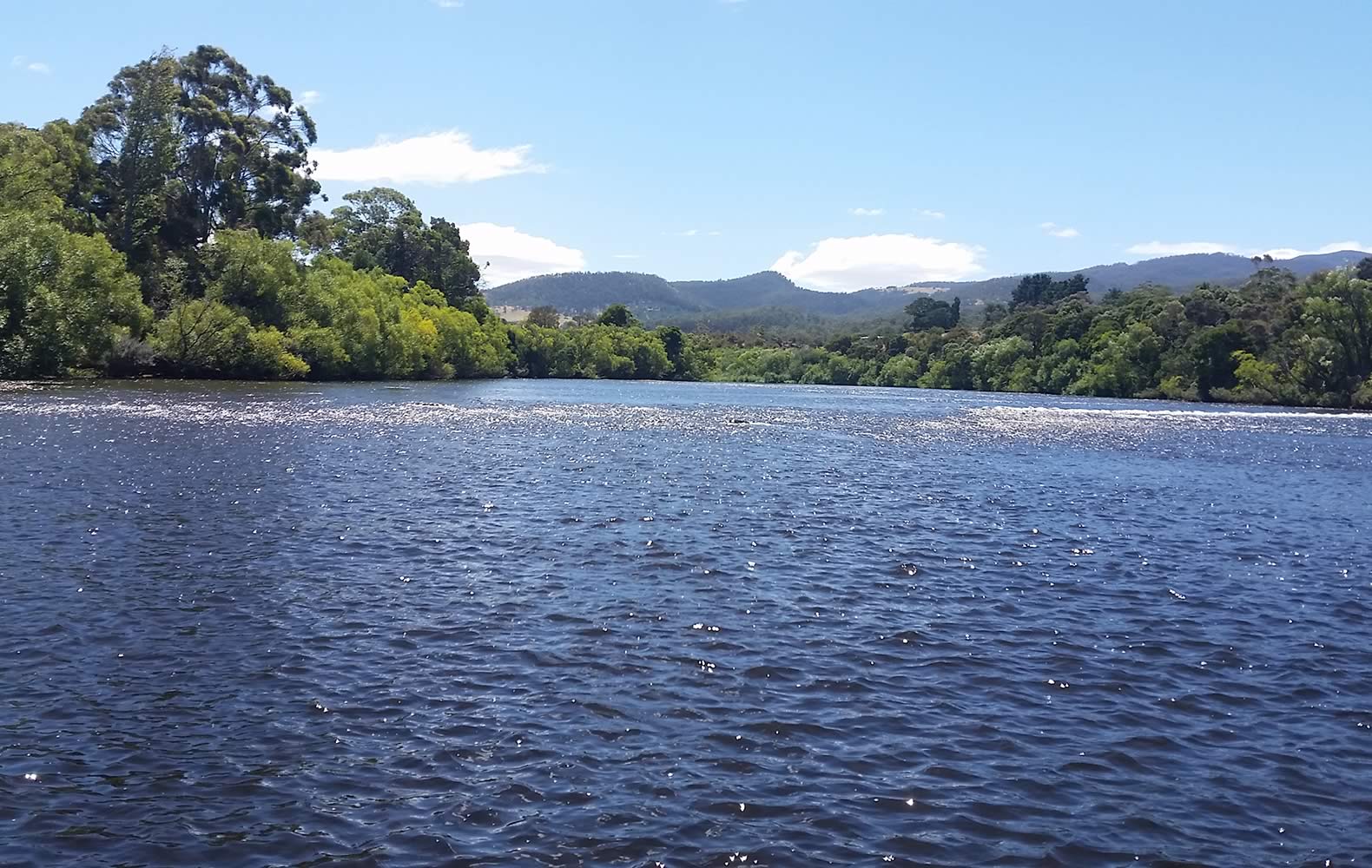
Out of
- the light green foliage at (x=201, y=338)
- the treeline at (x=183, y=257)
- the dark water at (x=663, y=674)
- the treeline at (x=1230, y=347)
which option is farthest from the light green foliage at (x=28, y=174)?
the treeline at (x=1230, y=347)

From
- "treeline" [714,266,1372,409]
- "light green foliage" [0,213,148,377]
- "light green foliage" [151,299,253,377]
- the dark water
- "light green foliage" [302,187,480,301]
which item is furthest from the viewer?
"light green foliage" [302,187,480,301]

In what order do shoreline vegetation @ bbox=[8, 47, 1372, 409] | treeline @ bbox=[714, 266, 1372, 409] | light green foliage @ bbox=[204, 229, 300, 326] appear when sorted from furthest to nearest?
treeline @ bbox=[714, 266, 1372, 409]
light green foliage @ bbox=[204, 229, 300, 326]
shoreline vegetation @ bbox=[8, 47, 1372, 409]

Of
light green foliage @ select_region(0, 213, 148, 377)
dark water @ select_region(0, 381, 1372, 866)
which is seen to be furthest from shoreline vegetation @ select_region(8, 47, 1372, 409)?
dark water @ select_region(0, 381, 1372, 866)

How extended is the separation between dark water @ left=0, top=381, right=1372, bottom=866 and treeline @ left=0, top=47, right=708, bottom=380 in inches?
2101

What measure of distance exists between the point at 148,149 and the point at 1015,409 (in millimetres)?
101035

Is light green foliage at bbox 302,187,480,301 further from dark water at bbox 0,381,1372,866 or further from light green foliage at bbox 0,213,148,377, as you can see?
dark water at bbox 0,381,1372,866

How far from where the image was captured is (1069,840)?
11367mm

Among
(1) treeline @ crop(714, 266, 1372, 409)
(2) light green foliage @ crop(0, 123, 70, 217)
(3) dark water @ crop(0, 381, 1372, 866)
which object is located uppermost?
(2) light green foliage @ crop(0, 123, 70, 217)

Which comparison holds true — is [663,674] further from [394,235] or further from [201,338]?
[394,235]

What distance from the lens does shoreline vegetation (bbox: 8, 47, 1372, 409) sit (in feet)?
291

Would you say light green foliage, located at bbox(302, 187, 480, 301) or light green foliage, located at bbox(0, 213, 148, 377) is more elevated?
light green foliage, located at bbox(302, 187, 480, 301)

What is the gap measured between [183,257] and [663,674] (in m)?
120

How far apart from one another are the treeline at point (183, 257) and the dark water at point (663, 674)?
53376 mm

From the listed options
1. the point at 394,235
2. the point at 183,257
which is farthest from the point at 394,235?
the point at 183,257
